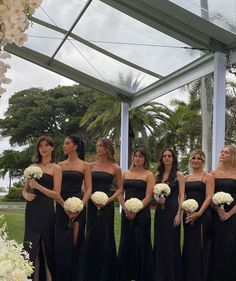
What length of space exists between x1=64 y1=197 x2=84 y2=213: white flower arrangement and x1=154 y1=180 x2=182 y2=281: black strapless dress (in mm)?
1066

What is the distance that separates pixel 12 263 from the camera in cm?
159

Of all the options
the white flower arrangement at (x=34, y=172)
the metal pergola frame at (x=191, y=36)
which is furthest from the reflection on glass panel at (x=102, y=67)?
the white flower arrangement at (x=34, y=172)

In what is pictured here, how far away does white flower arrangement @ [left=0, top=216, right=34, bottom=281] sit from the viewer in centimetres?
154

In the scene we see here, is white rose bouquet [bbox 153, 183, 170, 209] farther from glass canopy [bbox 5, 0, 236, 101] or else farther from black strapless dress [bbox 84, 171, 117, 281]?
glass canopy [bbox 5, 0, 236, 101]

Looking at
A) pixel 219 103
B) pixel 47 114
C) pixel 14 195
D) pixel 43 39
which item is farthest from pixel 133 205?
pixel 47 114

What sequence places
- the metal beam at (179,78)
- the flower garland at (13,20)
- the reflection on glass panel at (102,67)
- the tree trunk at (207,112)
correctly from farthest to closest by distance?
1. the tree trunk at (207,112)
2. the reflection on glass panel at (102,67)
3. the metal beam at (179,78)
4. the flower garland at (13,20)

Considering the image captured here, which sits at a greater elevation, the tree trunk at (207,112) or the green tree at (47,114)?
the green tree at (47,114)

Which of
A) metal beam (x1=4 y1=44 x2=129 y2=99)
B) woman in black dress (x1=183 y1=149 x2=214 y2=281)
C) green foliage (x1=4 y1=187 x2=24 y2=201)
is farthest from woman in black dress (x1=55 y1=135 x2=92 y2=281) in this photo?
green foliage (x1=4 y1=187 x2=24 y2=201)

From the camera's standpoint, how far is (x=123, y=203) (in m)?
6.03

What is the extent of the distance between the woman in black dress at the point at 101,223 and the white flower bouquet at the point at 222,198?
4.01ft

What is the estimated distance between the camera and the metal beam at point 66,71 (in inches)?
433

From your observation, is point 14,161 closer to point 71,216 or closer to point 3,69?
point 71,216

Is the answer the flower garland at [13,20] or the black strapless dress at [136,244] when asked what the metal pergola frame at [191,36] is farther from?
the flower garland at [13,20]

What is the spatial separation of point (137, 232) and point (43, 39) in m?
5.36
